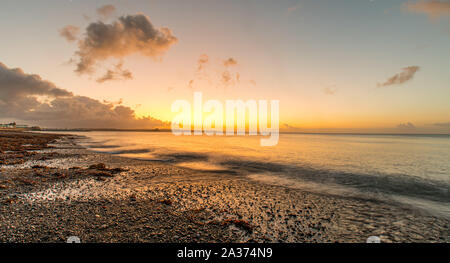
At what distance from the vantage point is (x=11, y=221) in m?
8.32

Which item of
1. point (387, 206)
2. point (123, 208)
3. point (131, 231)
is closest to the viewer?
point (131, 231)

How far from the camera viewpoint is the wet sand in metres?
8.02

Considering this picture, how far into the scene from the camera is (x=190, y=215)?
10117mm

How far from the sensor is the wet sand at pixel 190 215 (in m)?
8.02

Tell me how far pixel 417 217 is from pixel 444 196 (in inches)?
369

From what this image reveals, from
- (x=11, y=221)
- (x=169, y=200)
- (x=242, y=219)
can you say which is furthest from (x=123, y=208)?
(x=242, y=219)

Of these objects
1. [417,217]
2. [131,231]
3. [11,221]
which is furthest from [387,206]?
[11,221]
